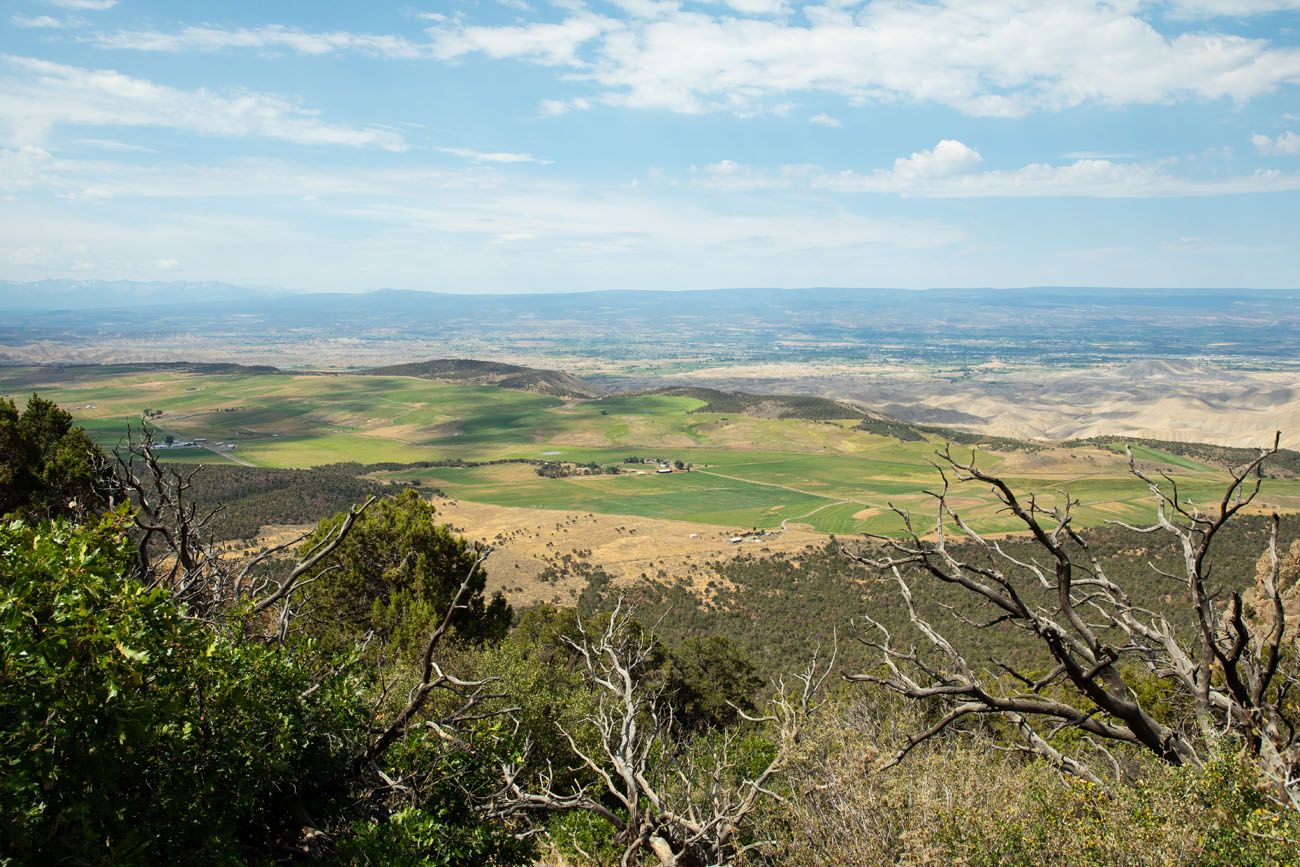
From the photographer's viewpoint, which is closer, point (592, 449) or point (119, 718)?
point (119, 718)

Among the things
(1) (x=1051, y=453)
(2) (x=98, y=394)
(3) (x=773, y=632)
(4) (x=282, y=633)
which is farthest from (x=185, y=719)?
(2) (x=98, y=394)

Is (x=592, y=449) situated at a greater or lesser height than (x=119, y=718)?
lesser

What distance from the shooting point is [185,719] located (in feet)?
23.7

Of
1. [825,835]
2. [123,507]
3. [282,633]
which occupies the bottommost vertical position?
[825,835]

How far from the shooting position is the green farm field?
8888 cm

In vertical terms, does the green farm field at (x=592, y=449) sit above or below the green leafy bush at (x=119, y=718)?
below

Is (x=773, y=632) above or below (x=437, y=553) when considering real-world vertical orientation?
below

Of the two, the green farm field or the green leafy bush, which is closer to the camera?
the green leafy bush

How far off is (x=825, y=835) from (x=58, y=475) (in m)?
24.0

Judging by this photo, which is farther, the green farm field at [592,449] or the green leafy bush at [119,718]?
the green farm field at [592,449]

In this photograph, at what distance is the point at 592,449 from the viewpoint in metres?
133

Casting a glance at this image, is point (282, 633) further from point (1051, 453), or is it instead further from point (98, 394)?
point (98, 394)

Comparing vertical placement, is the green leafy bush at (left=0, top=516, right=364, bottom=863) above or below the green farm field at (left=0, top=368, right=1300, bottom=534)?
above

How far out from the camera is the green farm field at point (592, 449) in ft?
292
